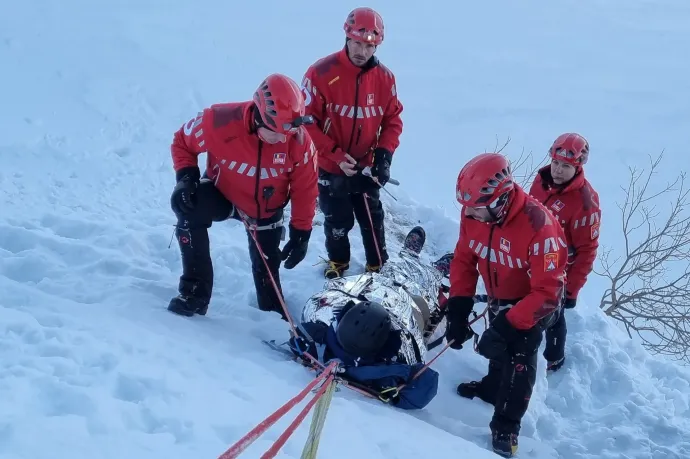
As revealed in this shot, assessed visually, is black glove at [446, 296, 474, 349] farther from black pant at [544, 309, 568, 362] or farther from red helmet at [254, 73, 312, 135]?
red helmet at [254, 73, 312, 135]

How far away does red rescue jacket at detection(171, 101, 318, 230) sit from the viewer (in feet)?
13.1

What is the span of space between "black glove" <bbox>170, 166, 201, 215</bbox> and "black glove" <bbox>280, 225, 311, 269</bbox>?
0.74m

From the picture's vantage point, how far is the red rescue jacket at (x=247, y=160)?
4.00 m

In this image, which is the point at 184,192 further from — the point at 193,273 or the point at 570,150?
the point at 570,150

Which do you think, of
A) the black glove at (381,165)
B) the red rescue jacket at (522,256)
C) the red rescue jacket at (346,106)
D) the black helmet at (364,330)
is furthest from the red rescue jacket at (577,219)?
the black helmet at (364,330)

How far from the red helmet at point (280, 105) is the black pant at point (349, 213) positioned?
1251 millimetres

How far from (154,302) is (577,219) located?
295cm

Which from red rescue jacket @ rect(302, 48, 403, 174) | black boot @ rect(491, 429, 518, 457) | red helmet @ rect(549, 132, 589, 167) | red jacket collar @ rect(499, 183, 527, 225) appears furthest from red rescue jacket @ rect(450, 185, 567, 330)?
red rescue jacket @ rect(302, 48, 403, 174)

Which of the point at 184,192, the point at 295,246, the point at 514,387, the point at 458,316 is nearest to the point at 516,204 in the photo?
the point at 458,316

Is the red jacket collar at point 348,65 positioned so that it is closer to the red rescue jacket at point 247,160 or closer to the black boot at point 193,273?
the red rescue jacket at point 247,160

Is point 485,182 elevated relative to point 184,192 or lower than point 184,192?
elevated

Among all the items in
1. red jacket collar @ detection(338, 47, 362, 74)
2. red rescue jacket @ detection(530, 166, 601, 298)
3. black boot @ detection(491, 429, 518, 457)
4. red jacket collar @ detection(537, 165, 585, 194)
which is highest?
red jacket collar @ detection(338, 47, 362, 74)

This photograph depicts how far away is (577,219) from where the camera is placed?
4.40m

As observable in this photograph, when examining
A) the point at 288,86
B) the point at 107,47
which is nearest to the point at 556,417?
the point at 288,86
